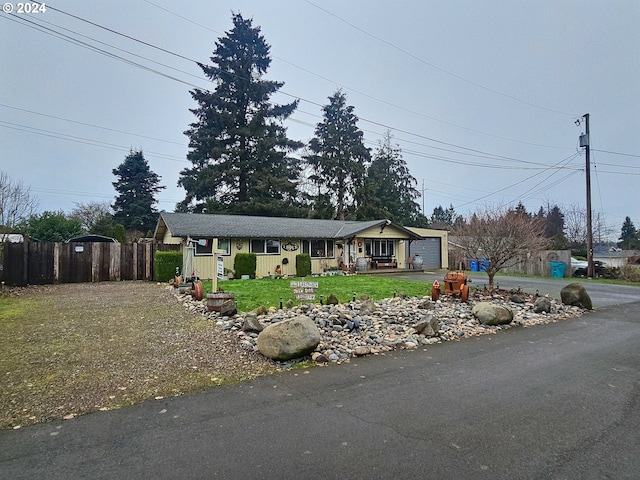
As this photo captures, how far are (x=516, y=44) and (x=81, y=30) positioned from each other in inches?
733

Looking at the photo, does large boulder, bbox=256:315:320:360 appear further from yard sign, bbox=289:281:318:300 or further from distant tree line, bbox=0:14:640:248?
distant tree line, bbox=0:14:640:248

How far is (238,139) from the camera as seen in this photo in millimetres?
31672

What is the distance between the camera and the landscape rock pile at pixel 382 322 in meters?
5.88

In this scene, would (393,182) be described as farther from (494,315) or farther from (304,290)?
(304,290)

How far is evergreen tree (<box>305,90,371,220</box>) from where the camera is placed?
120ft

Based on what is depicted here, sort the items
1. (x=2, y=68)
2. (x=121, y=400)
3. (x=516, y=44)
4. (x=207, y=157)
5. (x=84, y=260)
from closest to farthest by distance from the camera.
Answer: (x=121, y=400), (x=2, y=68), (x=84, y=260), (x=516, y=44), (x=207, y=157)

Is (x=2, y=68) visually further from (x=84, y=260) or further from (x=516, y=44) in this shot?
(x=516, y=44)

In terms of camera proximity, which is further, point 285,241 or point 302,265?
point 285,241

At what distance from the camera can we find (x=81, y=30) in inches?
354

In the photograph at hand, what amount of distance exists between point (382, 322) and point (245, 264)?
10.5 meters

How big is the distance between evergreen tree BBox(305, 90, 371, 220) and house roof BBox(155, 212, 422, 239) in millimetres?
13614

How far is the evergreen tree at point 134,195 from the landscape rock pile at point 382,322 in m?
30.7

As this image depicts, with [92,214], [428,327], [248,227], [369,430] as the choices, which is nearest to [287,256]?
[248,227]

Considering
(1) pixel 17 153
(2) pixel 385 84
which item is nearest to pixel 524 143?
(2) pixel 385 84
